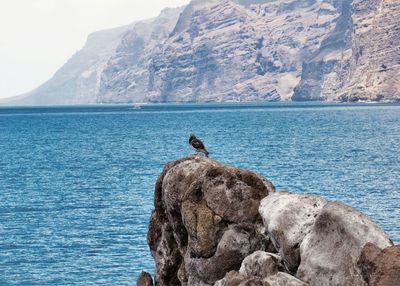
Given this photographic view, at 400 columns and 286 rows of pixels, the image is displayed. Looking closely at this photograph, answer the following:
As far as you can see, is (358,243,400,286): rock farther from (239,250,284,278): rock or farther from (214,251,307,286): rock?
(239,250,284,278): rock

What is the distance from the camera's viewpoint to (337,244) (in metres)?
17.8

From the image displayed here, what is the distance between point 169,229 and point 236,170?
371 centimetres

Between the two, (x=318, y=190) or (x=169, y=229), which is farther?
(x=318, y=190)

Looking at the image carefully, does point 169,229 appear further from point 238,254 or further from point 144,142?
point 144,142

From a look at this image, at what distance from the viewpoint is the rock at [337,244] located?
17.3 meters

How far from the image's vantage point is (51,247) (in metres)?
47.1

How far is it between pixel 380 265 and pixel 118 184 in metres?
65.2

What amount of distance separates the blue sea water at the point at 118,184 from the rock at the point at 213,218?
15027mm

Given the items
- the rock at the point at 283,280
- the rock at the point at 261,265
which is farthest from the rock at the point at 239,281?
the rock at the point at 261,265

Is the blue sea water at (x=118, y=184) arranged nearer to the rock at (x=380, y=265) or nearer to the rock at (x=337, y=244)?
the rock at (x=337, y=244)

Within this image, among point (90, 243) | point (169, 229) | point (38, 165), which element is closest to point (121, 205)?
point (90, 243)

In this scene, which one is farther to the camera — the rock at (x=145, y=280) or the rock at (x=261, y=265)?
the rock at (x=145, y=280)

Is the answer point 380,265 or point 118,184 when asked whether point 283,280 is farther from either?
point 118,184

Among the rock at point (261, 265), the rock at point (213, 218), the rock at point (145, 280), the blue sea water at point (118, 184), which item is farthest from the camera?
the blue sea water at point (118, 184)
